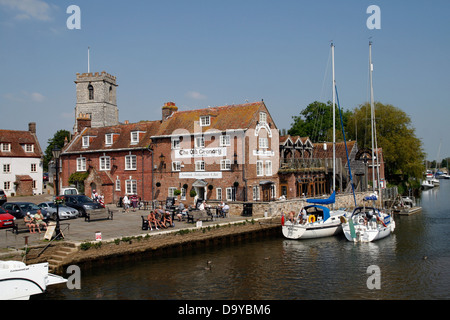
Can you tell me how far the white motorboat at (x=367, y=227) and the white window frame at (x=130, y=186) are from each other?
75.0 feet

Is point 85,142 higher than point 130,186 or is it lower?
higher

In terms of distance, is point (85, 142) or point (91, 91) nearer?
point (85, 142)

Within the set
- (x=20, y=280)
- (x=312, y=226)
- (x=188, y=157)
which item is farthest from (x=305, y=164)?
(x=20, y=280)

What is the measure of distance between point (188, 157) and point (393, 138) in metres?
41.2

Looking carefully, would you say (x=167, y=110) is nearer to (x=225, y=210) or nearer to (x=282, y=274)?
(x=225, y=210)

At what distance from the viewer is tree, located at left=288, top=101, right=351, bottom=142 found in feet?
262

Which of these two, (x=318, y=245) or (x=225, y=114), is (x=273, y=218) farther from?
(x=225, y=114)

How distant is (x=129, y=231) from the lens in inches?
975

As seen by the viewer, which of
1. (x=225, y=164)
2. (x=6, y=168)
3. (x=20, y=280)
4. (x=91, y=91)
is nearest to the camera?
(x=20, y=280)

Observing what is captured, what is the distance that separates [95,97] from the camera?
7706cm

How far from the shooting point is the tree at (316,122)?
8000cm

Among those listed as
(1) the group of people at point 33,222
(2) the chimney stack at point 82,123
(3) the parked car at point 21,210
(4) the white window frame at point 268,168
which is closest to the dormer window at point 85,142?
(2) the chimney stack at point 82,123

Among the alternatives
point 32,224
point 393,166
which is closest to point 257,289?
point 32,224

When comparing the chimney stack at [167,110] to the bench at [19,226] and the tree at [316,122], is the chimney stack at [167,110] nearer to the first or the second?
the bench at [19,226]
